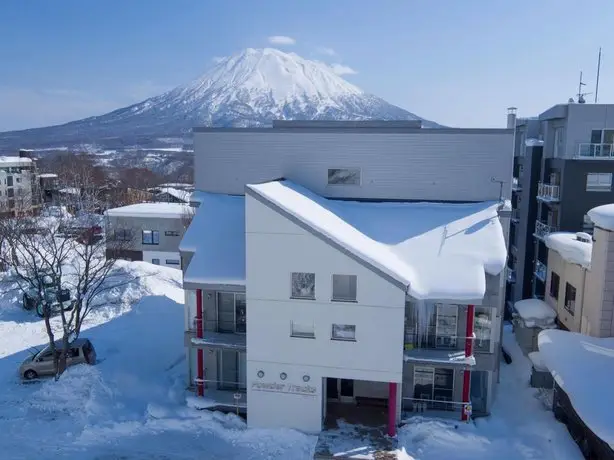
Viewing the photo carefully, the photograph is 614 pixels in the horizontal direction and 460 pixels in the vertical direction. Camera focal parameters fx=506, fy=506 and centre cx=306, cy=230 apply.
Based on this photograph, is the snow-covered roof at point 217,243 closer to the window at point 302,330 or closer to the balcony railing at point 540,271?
the window at point 302,330

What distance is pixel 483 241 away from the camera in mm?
17719

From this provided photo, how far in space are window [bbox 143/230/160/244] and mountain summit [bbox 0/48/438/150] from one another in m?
107

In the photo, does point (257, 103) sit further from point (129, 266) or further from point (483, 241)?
point (483, 241)

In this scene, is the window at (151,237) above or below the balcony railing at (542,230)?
below

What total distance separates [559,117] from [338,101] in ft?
494

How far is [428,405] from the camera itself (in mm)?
18062

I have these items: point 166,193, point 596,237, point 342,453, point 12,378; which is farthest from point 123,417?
Answer: point 166,193

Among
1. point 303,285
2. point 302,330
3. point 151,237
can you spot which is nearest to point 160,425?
point 302,330

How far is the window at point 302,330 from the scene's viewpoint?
54.4ft

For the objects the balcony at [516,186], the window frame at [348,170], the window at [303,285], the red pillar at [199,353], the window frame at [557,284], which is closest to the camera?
the window at [303,285]

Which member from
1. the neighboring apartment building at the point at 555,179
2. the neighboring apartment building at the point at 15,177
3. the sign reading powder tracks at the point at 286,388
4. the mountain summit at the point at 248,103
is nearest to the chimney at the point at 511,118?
the neighboring apartment building at the point at 555,179

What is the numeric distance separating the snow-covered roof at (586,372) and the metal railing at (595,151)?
11.6 metres

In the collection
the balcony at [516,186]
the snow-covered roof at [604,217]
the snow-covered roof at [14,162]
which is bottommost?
the snow-covered roof at [604,217]

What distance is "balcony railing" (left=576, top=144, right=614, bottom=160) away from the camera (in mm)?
25078
